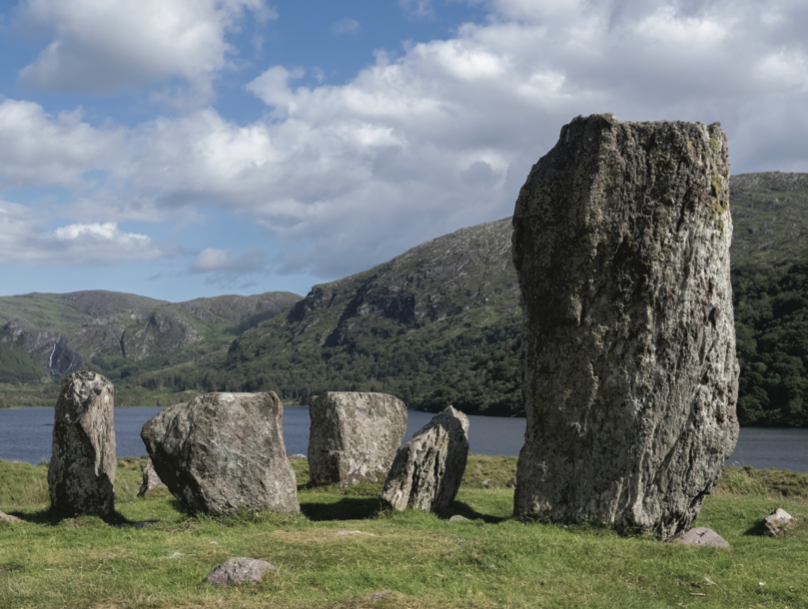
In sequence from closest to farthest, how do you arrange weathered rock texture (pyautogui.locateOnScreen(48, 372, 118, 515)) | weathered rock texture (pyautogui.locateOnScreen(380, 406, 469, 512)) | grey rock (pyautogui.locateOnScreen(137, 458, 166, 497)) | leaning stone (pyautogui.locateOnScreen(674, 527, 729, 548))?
leaning stone (pyautogui.locateOnScreen(674, 527, 729, 548)), weathered rock texture (pyautogui.locateOnScreen(48, 372, 118, 515)), weathered rock texture (pyautogui.locateOnScreen(380, 406, 469, 512)), grey rock (pyautogui.locateOnScreen(137, 458, 166, 497))

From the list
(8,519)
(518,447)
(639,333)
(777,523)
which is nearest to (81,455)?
(8,519)

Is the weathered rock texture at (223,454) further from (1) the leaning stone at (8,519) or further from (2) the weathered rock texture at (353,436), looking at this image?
(2) the weathered rock texture at (353,436)

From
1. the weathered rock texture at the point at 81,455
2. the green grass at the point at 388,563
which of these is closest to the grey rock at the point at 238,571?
the green grass at the point at 388,563

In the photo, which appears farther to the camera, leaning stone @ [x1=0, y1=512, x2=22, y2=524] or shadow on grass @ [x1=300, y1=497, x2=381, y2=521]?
shadow on grass @ [x1=300, y1=497, x2=381, y2=521]

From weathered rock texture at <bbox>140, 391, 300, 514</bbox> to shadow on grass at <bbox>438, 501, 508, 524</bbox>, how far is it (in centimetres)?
329

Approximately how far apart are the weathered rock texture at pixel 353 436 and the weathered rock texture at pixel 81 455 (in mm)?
6786

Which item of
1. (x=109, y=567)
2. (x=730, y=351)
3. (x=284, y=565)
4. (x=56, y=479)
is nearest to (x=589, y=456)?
(x=730, y=351)

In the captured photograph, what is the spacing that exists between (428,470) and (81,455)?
733 cm

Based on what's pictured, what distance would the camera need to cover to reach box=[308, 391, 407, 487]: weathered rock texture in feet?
64.8

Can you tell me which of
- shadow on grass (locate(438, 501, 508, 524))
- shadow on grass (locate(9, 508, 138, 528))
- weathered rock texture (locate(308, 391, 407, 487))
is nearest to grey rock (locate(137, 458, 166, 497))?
weathered rock texture (locate(308, 391, 407, 487))

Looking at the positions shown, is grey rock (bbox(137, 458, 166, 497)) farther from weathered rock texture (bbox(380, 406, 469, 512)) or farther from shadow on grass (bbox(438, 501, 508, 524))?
shadow on grass (bbox(438, 501, 508, 524))

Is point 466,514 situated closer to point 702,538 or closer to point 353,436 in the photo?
point 702,538

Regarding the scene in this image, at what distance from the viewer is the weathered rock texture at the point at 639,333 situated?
12984 mm

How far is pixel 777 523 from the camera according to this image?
44.5 feet
